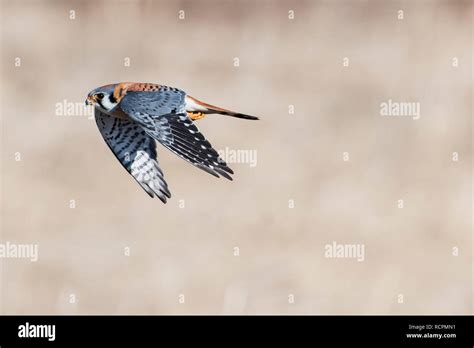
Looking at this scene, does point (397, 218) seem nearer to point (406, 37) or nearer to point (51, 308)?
point (406, 37)

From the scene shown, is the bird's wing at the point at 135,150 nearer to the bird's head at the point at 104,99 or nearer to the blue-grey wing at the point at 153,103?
the bird's head at the point at 104,99

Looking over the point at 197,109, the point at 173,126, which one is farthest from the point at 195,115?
the point at 173,126

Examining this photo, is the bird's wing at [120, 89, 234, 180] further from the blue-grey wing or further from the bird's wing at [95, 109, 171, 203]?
the bird's wing at [95, 109, 171, 203]

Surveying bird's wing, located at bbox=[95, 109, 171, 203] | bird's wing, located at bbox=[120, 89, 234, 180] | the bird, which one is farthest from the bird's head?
bird's wing, located at bbox=[95, 109, 171, 203]

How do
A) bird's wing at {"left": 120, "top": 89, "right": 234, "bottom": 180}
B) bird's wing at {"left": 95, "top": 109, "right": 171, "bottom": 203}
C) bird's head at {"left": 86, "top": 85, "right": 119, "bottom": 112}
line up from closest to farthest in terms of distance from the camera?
1. bird's wing at {"left": 120, "top": 89, "right": 234, "bottom": 180}
2. bird's head at {"left": 86, "top": 85, "right": 119, "bottom": 112}
3. bird's wing at {"left": 95, "top": 109, "right": 171, "bottom": 203}

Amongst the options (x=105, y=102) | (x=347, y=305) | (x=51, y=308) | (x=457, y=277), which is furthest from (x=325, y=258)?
(x=105, y=102)

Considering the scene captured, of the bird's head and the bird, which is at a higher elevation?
the bird's head

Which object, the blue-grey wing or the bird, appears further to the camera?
the blue-grey wing

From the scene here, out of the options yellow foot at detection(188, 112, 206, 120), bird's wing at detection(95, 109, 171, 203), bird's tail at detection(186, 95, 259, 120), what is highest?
bird's tail at detection(186, 95, 259, 120)

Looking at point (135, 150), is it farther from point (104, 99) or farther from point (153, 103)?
point (153, 103)
